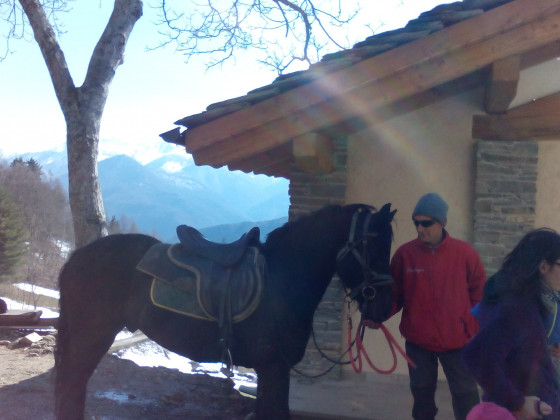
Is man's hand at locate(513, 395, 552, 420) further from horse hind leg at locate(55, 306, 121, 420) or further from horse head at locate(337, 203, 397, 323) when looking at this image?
horse hind leg at locate(55, 306, 121, 420)

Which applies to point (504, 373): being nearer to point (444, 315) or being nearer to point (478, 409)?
point (478, 409)

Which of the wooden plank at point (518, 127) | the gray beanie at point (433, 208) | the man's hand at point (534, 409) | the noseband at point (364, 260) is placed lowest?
the man's hand at point (534, 409)

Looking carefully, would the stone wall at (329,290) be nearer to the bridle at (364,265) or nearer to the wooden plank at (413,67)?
the wooden plank at (413,67)

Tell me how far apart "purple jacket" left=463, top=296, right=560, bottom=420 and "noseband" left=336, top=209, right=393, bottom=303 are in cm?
92

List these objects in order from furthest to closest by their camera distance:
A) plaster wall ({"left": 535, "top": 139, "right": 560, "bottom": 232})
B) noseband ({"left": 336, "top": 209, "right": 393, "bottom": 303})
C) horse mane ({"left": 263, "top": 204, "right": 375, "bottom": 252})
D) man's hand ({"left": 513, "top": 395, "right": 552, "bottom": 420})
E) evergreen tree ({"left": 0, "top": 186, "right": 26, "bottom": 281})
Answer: evergreen tree ({"left": 0, "top": 186, "right": 26, "bottom": 281}) < plaster wall ({"left": 535, "top": 139, "right": 560, "bottom": 232}) < horse mane ({"left": 263, "top": 204, "right": 375, "bottom": 252}) < noseband ({"left": 336, "top": 209, "right": 393, "bottom": 303}) < man's hand ({"left": 513, "top": 395, "right": 552, "bottom": 420})

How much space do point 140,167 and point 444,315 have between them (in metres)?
88.2

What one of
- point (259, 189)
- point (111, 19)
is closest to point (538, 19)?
point (111, 19)

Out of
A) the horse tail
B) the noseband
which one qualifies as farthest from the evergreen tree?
the noseband

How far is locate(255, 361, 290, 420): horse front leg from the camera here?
3.22m

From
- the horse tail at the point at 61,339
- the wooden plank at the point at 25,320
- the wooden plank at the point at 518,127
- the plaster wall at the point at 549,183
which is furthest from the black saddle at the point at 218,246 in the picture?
the wooden plank at the point at 25,320

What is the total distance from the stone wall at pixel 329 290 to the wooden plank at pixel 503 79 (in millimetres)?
1416

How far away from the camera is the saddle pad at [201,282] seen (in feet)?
10.9

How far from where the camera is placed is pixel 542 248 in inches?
90.8

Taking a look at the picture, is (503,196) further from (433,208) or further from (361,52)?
(433,208)
